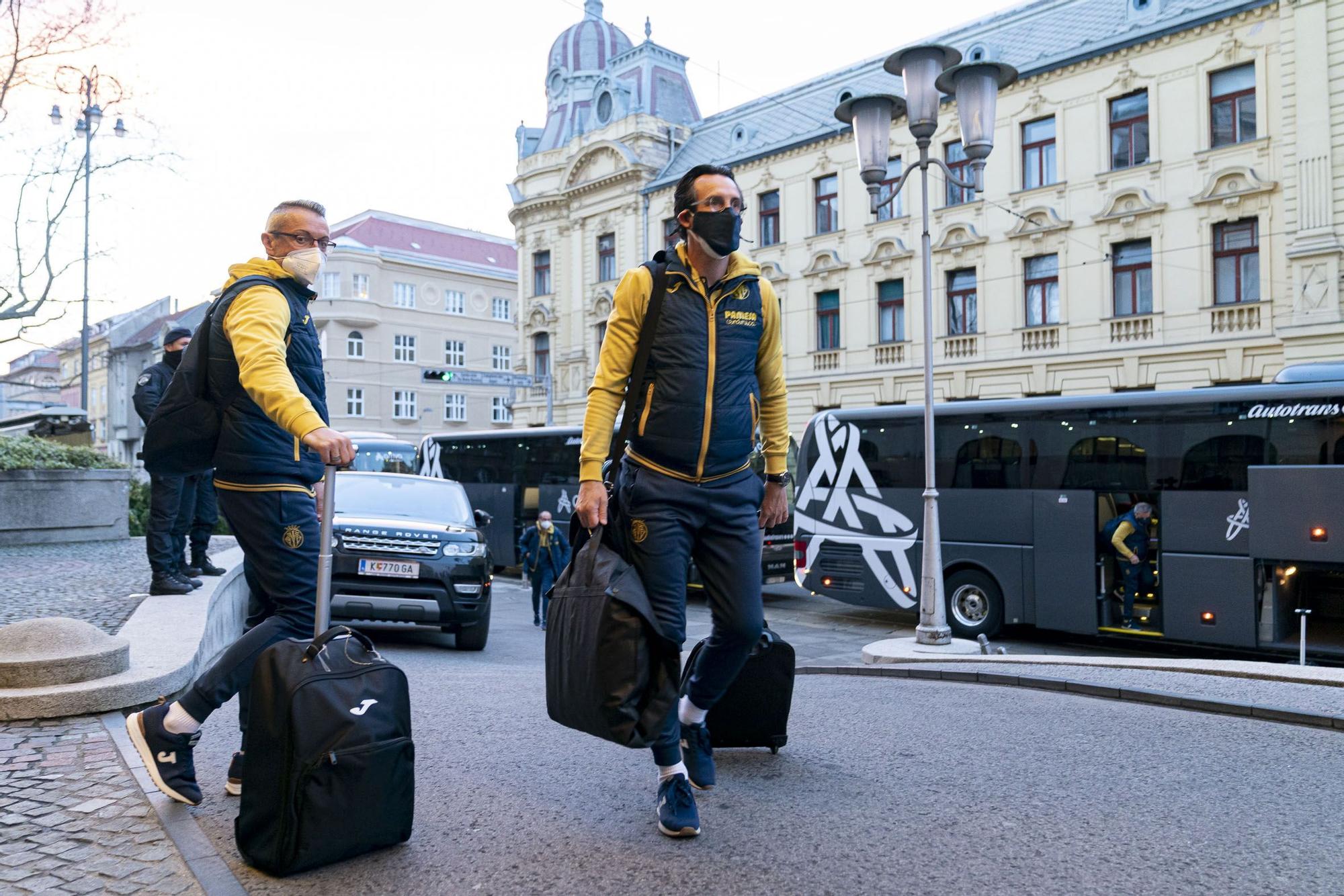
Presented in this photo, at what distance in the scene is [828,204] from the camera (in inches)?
1316

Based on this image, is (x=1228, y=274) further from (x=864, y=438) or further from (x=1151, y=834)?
(x=1151, y=834)

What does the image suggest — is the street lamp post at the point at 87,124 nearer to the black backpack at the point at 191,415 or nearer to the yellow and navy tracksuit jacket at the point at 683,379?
the black backpack at the point at 191,415

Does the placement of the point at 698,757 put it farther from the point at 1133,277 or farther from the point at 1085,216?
the point at 1085,216

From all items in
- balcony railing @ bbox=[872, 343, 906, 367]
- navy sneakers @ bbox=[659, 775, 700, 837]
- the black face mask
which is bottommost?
navy sneakers @ bbox=[659, 775, 700, 837]

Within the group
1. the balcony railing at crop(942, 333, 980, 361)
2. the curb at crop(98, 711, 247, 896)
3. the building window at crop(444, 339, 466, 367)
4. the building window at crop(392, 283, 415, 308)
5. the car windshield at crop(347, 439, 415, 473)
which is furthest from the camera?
the building window at crop(444, 339, 466, 367)

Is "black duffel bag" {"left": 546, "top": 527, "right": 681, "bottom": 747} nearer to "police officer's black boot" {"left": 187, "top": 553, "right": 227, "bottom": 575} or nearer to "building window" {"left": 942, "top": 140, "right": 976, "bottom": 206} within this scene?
"police officer's black boot" {"left": 187, "top": 553, "right": 227, "bottom": 575}

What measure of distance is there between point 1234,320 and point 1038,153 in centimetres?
681

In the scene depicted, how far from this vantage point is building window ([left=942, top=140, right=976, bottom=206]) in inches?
1150

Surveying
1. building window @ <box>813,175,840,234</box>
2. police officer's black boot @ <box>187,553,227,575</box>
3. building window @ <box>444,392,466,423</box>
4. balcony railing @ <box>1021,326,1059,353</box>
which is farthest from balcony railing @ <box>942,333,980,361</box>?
building window @ <box>444,392,466,423</box>

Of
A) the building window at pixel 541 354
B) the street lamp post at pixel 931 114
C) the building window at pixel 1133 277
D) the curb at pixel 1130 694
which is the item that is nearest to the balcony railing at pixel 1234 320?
the building window at pixel 1133 277

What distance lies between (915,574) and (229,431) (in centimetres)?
1288

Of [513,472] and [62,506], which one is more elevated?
[513,472]

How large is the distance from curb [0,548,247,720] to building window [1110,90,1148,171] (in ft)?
78.5

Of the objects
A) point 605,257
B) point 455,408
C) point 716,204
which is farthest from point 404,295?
point 716,204
